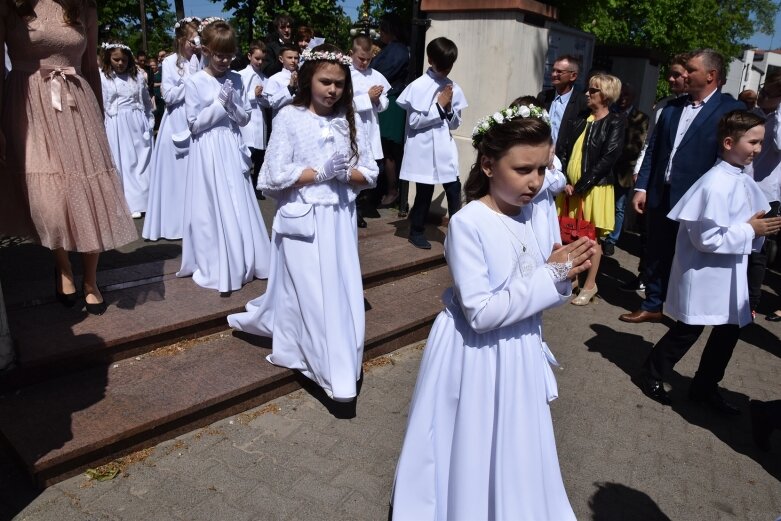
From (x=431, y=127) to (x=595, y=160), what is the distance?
167 cm

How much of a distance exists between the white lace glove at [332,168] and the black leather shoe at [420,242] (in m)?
2.95

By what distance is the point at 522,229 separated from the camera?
266 cm

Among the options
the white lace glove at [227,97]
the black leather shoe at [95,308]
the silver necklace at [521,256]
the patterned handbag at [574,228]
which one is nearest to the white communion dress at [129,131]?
the white lace glove at [227,97]

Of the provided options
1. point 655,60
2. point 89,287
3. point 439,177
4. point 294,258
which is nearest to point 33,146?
point 89,287

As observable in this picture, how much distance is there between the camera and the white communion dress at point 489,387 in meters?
2.49

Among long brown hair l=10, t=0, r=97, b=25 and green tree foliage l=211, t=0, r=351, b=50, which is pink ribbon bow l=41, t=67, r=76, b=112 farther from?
green tree foliage l=211, t=0, r=351, b=50

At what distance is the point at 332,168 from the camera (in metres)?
3.85

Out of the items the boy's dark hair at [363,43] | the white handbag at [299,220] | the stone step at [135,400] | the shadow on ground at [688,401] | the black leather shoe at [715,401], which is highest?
the boy's dark hair at [363,43]

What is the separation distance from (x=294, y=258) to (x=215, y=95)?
6.42 ft

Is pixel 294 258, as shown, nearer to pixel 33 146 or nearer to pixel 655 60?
pixel 33 146

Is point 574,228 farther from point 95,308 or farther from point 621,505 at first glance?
point 95,308

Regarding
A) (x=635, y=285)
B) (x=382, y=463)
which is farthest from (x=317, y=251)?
(x=635, y=285)

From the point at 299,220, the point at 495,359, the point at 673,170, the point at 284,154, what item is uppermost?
the point at 284,154

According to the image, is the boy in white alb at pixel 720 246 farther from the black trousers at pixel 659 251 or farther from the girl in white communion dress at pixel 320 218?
the girl in white communion dress at pixel 320 218
